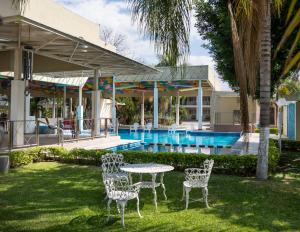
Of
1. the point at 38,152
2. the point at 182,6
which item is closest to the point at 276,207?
the point at 182,6

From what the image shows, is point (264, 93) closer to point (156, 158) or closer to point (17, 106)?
point (156, 158)

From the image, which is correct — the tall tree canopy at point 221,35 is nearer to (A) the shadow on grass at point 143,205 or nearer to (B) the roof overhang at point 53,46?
(B) the roof overhang at point 53,46

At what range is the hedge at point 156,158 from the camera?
925 centimetres

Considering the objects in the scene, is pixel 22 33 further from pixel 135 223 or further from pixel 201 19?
pixel 135 223

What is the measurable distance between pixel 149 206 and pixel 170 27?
3232 mm

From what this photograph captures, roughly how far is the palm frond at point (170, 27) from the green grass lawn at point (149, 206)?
8.56 feet

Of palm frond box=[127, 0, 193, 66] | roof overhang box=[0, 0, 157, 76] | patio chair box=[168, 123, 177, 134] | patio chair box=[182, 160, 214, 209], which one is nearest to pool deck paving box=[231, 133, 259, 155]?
patio chair box=[182, 160, 214, 209]

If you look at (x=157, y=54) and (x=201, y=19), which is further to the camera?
(x=201, y=19)

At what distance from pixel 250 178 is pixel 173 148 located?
779 cm

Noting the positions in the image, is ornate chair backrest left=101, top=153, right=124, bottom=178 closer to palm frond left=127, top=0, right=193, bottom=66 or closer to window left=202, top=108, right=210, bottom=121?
palm frond left=127, top=0, right=193, bottom=66

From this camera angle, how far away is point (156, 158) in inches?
403

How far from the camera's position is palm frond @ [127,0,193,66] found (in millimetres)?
5469

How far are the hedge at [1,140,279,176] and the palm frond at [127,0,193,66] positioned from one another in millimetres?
4681

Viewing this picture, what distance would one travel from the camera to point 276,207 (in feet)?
20.3
